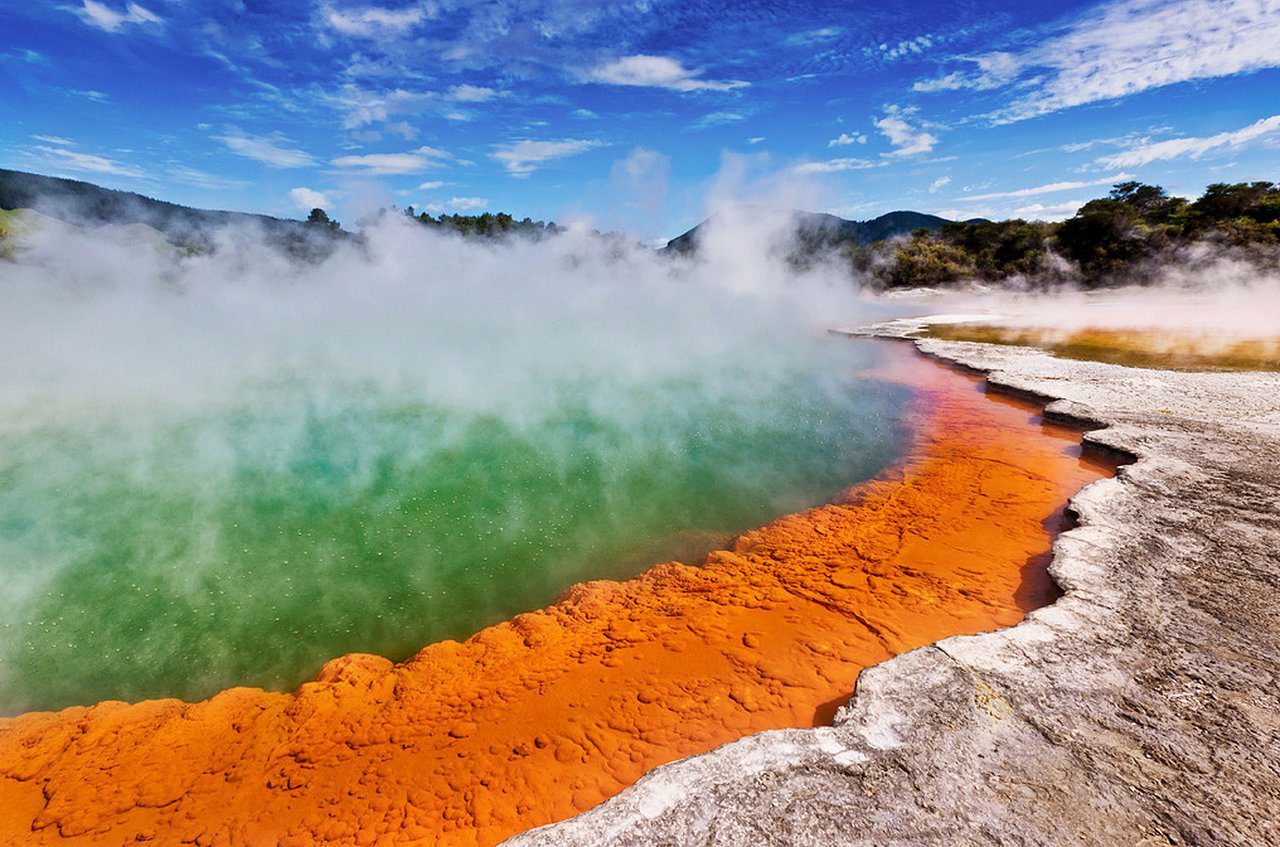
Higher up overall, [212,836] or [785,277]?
[785,277]

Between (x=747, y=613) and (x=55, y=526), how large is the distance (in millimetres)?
7633

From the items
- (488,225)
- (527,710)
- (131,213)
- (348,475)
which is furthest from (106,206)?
(527,710)

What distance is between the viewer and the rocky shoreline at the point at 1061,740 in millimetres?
2148

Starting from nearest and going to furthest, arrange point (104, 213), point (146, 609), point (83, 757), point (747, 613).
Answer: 1. point (83, 757)
2. point (747, 613)
3. point (146, 609)
4. point (104, 213)

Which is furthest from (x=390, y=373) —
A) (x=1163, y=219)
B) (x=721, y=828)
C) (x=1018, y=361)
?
(x=1163, y=219)

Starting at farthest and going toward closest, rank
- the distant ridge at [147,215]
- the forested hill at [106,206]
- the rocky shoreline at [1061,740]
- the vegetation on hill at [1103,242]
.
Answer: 1. the forested hill at [106,206]
2. the distant ridge at [147,215]
3. the vegetation on hill at [1103,242]
4. the rocky shoreline at [1061,740]

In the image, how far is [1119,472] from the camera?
5.42 metres

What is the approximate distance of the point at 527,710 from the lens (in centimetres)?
346

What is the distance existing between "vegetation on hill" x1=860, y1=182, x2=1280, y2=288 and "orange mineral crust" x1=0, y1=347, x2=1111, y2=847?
108 feet

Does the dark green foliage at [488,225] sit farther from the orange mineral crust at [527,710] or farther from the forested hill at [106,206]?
the orange mineral crust at [527,710]

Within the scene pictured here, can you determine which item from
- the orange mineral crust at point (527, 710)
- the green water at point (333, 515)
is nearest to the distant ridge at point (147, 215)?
the green water at point (333, 515)

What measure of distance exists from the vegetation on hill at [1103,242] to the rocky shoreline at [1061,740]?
33.1 meters

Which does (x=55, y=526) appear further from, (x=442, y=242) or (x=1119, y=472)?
(x=442, y=242)

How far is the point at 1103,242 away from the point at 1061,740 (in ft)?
126
